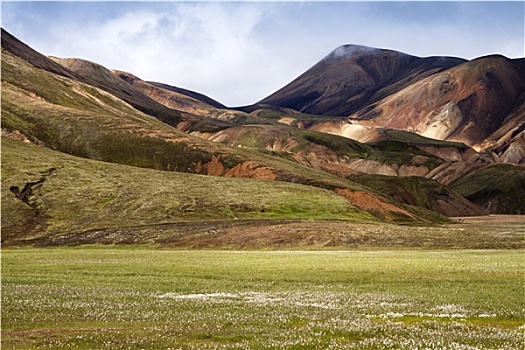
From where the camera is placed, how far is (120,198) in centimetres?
10675

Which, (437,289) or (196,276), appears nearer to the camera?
(437,289)

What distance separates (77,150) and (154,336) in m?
153

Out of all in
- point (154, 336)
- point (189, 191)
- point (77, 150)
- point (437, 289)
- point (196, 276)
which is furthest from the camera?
point (77, 150)

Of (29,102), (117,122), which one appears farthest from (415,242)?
(29,102)

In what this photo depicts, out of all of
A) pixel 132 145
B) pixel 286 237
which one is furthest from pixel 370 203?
pixel 132 145

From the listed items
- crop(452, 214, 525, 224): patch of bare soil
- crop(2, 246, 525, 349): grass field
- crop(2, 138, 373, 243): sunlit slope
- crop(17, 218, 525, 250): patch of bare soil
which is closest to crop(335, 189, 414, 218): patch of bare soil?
crop(2, 138, 373, 243): sunlit slope

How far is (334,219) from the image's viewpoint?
4031 inches

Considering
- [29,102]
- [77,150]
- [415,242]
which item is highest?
[29,102]

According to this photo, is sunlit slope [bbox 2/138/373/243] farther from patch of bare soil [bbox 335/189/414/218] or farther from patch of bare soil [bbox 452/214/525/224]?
patch of bare soil [bbox 452/214/525/224]

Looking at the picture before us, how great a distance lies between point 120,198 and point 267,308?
88.7 m

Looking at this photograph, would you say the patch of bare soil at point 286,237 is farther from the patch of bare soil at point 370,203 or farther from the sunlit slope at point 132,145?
the sunlit slope at point 132,145

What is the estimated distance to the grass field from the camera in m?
15.6

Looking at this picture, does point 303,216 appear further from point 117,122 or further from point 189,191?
point 117,122

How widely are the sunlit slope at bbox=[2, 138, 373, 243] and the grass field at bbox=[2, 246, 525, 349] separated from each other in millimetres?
54902
